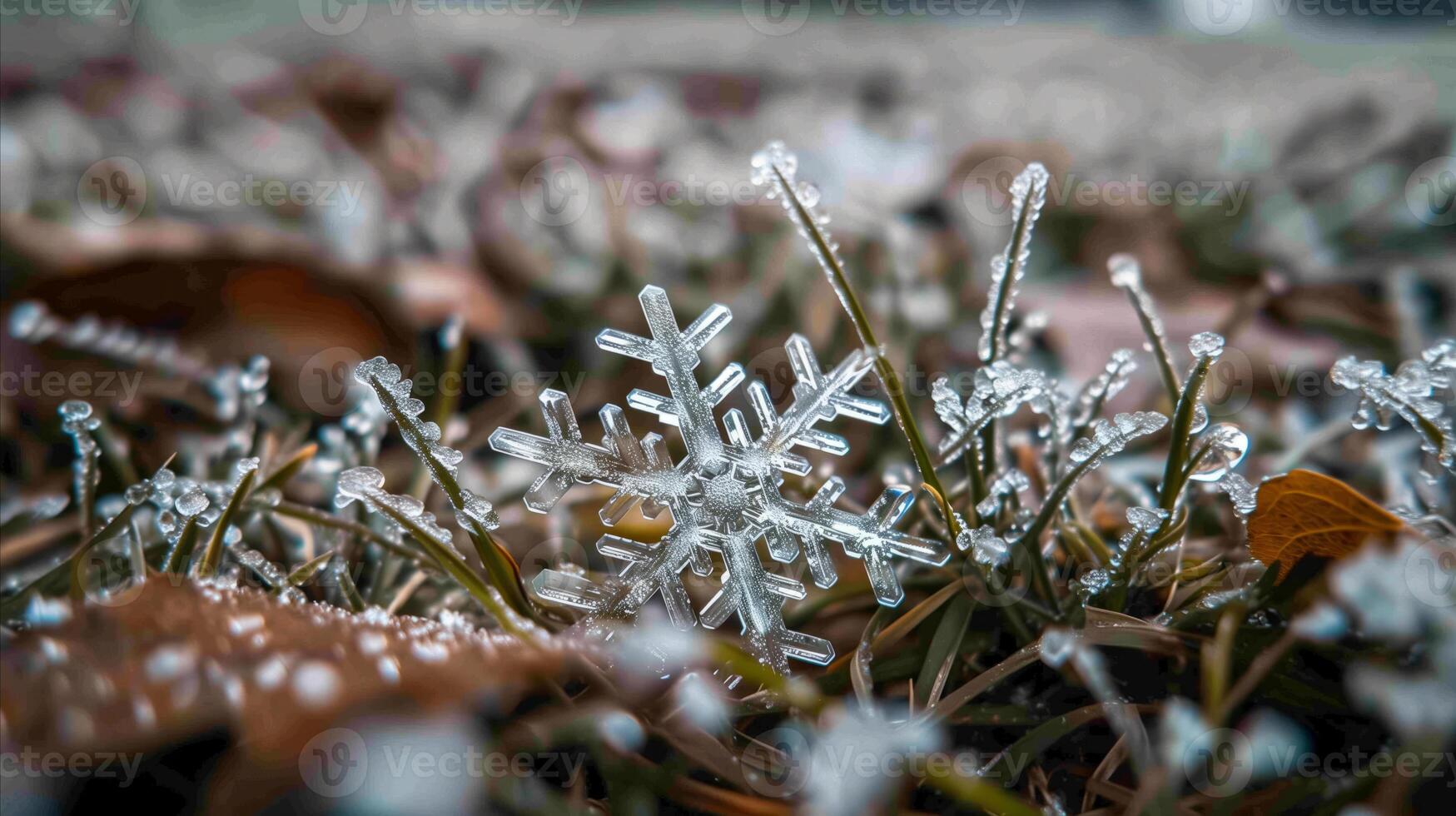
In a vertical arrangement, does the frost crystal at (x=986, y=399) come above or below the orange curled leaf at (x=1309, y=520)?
above

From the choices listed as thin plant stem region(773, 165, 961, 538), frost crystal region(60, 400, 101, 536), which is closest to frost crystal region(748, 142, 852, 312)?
thin plant stem region(773, 165, 961, 538)

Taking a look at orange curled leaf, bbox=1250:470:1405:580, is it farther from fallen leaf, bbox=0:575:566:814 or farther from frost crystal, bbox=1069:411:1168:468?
fallen leaf, bbox=0:575:566:814

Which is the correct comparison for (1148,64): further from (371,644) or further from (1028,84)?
(371,644)

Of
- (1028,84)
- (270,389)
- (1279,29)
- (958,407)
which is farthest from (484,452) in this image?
(1279,29)

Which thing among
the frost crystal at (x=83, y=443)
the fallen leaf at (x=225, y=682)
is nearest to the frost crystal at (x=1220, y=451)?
the fallen leaf at (x=225, y=682)

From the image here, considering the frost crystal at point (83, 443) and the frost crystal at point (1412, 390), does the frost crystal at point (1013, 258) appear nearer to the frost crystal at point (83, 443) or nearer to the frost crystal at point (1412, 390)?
the frost crystal at point (1412, 390)

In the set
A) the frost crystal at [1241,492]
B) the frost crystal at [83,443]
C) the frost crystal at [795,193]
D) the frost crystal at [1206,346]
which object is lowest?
the frost crystal at [83,443]
